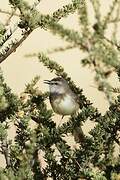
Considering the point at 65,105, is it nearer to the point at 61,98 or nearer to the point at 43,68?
the point at 61,98

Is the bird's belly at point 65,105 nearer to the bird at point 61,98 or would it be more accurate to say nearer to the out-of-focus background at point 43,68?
the bird at point 61,98

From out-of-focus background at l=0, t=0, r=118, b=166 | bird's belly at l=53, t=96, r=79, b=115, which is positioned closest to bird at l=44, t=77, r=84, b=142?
bird's belly at l=53, t=96, r=79, b=115

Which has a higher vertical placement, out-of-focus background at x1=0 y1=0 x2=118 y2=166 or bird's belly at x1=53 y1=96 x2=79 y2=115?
out-of-focus background at x1=0 y1=0 x2=118 y2=166

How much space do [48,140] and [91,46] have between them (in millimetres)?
716

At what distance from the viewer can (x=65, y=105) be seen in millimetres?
5156

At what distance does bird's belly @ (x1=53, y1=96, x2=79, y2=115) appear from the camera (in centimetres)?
491

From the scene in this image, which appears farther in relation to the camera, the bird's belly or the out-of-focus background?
the out-of-focus background

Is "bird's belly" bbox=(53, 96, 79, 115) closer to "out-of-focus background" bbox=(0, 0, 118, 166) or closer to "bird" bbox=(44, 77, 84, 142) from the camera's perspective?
"bird" bbox=(44, 77, 84, 142)

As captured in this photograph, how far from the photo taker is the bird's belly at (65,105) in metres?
4.91

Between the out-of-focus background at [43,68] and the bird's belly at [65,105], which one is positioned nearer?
the bird's belly at [65,105]

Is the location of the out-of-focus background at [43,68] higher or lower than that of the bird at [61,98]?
higher

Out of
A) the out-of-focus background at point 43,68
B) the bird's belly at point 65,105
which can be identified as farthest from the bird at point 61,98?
the out-of-focus background at point 43,68

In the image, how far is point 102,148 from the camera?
7.80 ft

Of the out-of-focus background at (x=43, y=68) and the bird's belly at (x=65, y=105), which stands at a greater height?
the out-of-focus background at (x=43, y=68)
